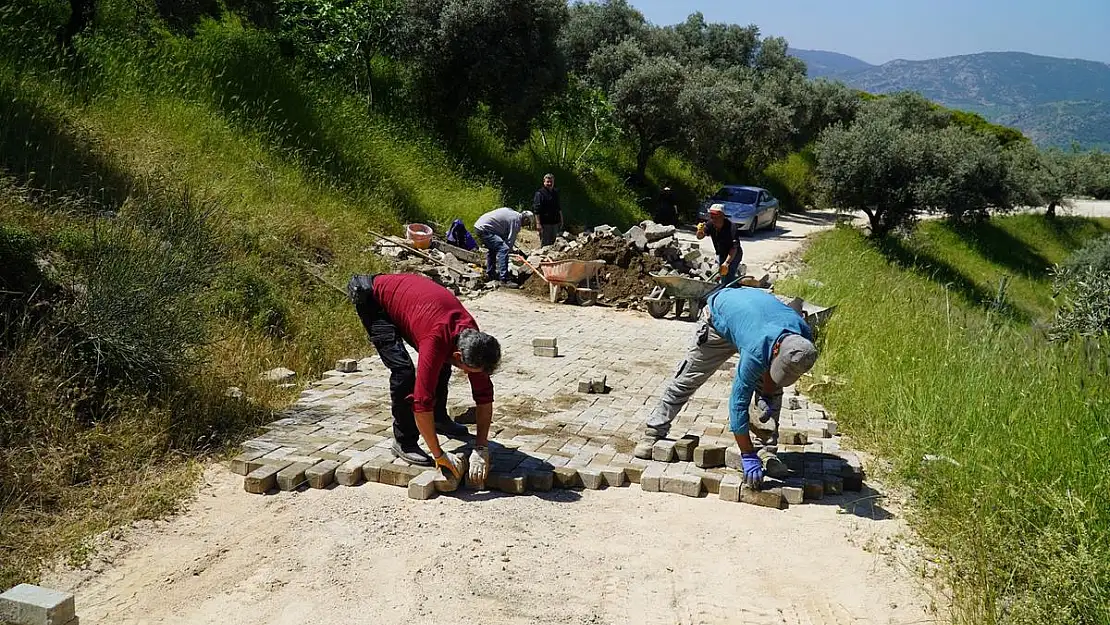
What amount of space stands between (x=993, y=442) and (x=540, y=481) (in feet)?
9.07

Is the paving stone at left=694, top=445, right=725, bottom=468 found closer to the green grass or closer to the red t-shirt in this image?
the green grass

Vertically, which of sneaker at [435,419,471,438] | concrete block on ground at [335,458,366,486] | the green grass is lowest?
concrete block on ground at [335,458,366,486]

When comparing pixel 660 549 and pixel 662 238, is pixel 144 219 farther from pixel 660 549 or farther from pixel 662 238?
pixel 662 238

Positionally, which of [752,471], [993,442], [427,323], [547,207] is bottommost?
[752,471]

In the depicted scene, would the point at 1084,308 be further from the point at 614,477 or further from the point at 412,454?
the point at 412,454

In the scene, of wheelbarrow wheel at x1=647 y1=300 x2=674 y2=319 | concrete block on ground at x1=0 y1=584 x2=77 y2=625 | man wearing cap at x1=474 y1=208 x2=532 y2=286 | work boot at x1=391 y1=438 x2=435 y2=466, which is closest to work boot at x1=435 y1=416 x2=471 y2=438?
work boot at x1=391 y1=438 x2=435 y2=466

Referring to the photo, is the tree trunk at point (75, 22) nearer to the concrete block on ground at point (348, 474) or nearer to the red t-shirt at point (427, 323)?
the red t-shirt at point (427, 323)

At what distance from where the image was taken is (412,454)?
227 inches

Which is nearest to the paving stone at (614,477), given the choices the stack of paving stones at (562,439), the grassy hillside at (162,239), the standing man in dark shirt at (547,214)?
the stack of paving stones at (562,439)

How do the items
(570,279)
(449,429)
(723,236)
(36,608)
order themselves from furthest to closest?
(570,279) < (723,236) < (449,429) < (36,608)

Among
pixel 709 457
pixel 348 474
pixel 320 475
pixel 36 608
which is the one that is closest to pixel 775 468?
pixel 709 457

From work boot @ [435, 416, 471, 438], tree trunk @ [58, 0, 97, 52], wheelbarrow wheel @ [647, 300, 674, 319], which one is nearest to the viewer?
work boot @ [435, 416, 471, 438]

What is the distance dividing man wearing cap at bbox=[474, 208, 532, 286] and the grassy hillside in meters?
1.87

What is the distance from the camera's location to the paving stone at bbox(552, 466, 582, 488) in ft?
18.6
